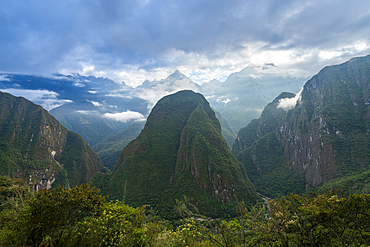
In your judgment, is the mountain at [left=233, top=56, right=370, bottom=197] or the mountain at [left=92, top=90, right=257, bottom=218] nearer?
the mountain at [left=92, top=90, right=257, bottom=218]

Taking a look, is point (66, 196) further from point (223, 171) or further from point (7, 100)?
point (7, 100)

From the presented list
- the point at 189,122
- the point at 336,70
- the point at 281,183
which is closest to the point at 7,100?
the point at 189,122

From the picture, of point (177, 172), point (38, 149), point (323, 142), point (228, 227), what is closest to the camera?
point (228, 227)

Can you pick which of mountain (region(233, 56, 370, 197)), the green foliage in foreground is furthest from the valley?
the green foliage in foreground

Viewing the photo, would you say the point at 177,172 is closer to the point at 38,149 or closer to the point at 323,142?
the point at 323,142

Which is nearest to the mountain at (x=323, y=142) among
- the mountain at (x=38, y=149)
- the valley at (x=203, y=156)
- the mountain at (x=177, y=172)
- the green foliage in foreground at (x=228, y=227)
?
the valley at (x=203, y=156)

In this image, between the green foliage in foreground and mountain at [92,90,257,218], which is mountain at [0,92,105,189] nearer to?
mountain at [92,90,257,218]

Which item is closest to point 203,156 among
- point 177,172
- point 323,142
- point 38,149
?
point 177,172

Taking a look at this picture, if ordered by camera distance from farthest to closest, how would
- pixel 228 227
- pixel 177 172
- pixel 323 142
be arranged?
1. pixel 323 142
2. pixel 177 172
3. pixel 228 227

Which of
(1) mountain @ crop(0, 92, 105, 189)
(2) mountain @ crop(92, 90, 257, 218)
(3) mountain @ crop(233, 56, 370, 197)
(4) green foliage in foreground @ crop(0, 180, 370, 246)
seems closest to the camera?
(4) green foliage in foreground @ crop(0, 180, 370, 246)
